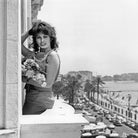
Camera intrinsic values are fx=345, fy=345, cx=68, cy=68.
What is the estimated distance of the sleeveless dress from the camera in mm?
3537

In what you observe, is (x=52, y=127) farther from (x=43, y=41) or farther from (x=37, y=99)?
(x=43, y=41)

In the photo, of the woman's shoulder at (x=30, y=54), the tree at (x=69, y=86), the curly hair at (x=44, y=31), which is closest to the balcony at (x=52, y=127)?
the woman's shoulder at (x=30, y=54)

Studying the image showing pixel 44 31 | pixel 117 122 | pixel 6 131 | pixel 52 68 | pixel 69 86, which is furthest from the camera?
pixel 69 86

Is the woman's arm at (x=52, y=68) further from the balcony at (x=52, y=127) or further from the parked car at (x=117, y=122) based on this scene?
the parked car at (x=117, y=122)

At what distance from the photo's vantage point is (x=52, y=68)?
353cm

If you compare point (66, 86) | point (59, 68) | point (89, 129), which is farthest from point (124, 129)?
point (59, 68)

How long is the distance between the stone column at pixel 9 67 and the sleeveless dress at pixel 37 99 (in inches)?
23.2

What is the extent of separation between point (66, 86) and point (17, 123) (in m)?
86.6

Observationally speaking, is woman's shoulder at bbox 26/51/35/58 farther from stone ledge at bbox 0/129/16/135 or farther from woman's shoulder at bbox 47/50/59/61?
stone ledge at bbox 0/129/16/135

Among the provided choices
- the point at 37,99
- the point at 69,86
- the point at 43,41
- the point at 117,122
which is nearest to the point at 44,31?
the point at 43,41

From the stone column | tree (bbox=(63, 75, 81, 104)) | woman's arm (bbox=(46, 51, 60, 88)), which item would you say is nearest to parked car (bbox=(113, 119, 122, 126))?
tree (bbox=(63, 75, 81, 104))

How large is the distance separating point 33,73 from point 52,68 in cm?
20

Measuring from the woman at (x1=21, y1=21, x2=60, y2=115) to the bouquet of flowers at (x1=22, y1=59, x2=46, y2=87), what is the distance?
3 cm

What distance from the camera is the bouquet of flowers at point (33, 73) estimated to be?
11.6 feet
